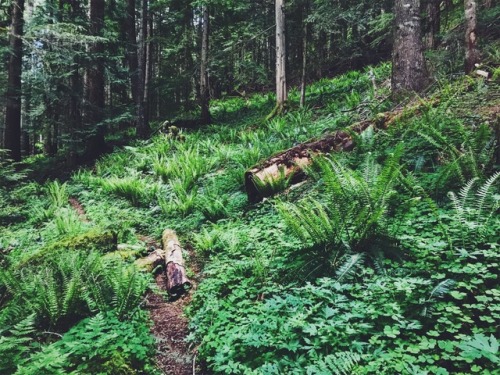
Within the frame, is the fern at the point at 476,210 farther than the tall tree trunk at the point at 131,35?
No

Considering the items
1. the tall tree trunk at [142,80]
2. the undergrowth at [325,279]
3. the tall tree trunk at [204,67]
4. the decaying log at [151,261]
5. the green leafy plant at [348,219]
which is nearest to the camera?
the undergrowth at [325,279]

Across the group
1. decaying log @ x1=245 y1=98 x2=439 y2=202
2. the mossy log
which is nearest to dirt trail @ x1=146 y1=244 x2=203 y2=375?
the mossy log

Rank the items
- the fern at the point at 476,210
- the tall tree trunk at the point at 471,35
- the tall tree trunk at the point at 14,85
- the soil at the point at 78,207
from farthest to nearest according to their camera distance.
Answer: the tall tree trunk at the point at 14,85, the soil at the point at 78,207, the tall tree trunk at the point at 471,35, the fern at the point at 476,210

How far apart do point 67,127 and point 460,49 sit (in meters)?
13.3

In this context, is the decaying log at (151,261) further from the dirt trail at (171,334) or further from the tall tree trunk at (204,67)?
the tall tree trunk at (204,67)

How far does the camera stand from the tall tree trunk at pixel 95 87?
43.3 feet

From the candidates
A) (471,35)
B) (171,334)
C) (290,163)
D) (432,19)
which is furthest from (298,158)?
(432,19)

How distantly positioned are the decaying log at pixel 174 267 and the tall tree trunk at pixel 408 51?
5843 millimetres

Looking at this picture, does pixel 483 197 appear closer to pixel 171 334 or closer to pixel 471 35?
pixel 171 334

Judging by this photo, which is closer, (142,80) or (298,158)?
(298,158)

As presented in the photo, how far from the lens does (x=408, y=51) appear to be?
7543mm

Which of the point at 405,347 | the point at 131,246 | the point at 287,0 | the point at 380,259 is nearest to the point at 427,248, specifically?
the point at 380,259

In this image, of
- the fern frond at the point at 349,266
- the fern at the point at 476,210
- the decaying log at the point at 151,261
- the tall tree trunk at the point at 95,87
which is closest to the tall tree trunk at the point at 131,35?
the tall tree trunk at the point at 95,87

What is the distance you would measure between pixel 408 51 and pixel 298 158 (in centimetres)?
371
